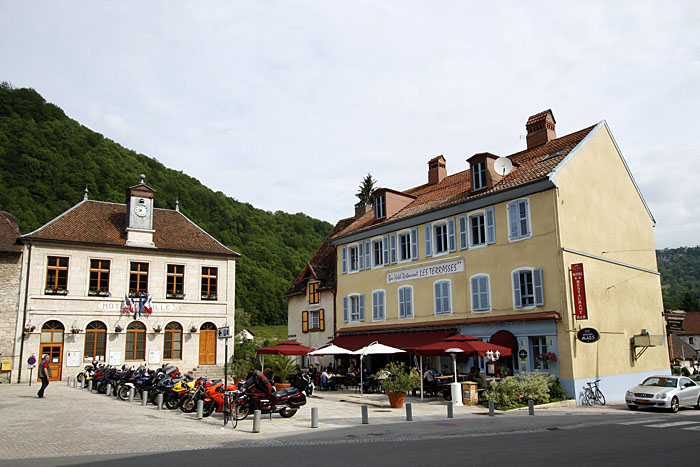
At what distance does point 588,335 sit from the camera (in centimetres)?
1886

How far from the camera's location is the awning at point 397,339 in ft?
77.4

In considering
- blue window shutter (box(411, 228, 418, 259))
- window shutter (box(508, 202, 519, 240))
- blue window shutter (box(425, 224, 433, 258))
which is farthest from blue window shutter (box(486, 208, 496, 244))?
blue window shutter (box(411, 228, 418, 259))

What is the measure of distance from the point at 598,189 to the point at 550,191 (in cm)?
410

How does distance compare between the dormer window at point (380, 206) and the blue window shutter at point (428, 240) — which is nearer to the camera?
→ the blue window shutter at point (428, 240)

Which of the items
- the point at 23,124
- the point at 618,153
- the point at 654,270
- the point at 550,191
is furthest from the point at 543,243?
the point at 23,124

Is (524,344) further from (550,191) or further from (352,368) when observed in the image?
(352,368)

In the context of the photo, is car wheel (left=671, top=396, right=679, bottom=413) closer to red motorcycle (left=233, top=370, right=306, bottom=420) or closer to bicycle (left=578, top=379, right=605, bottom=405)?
bicycle (left=578, top=379, right=605, bottom=405)

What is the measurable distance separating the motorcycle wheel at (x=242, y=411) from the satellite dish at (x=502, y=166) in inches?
581

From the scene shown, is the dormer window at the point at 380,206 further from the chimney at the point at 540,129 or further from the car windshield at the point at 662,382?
the car windshield at the point at 662,382

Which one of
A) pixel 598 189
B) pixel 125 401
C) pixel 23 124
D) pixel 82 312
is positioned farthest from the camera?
pixel 23 124

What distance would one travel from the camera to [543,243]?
67.8 feet

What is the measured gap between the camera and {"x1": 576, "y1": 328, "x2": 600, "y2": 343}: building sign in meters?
18.7

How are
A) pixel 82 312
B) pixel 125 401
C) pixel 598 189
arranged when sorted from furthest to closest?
pixel 82 312
pixel 598 189
pixel 125 401

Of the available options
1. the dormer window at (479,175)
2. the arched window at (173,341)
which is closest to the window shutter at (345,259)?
the dormer window at (479,175)
